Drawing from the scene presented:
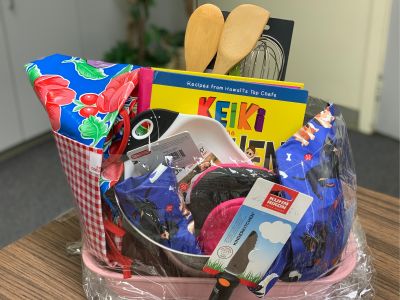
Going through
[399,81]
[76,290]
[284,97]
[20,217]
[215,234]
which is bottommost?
[20,217]

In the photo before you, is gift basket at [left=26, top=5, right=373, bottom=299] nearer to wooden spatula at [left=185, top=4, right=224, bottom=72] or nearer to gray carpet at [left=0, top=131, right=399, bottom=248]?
wooden spatula at [left=185, top=4, right=224, bottom=72]

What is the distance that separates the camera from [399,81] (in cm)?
211

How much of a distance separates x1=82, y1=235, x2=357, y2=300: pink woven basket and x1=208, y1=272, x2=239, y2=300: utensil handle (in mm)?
21

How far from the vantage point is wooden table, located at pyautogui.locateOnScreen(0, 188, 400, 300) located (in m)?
0.59

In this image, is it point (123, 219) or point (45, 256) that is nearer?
point (123, 219)

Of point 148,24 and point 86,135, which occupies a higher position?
point 86,135

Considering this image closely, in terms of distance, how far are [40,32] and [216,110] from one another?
1663mm

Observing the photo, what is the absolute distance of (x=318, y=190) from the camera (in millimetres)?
505

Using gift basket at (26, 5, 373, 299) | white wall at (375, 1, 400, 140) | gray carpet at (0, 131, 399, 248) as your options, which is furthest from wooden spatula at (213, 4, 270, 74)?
white wall at (375, 1, 400, 140)

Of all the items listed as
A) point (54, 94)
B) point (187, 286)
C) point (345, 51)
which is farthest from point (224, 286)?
point (345, 51)

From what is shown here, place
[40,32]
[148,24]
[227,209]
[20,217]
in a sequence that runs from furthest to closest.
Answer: [148,24], [40,32], [20,217], [227,209]

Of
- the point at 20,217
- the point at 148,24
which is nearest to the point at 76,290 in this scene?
the point at 20,217

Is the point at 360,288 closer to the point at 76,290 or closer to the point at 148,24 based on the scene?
the point at 76,290

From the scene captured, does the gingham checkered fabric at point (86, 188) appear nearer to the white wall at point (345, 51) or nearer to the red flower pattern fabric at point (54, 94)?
the red flower pattern fabric at point (54, 94)
